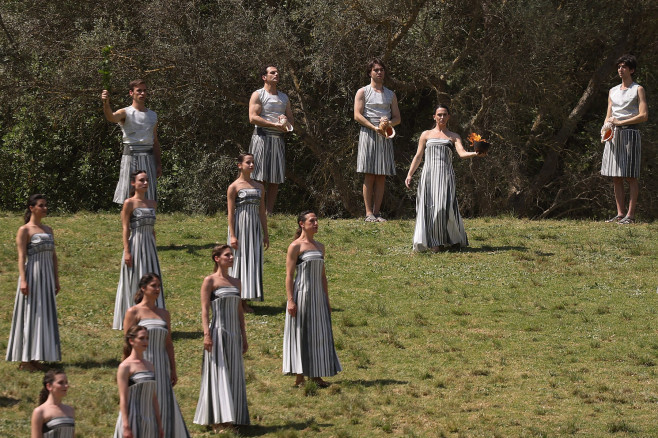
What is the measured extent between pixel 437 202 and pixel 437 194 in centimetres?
12

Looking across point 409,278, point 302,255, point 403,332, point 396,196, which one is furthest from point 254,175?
point 396,196

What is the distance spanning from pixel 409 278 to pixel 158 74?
10.3 m

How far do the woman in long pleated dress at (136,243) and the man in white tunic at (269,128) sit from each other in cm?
438

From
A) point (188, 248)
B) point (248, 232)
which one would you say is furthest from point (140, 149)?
point (188, 248)

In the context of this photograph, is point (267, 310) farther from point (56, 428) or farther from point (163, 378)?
point (56, 428)

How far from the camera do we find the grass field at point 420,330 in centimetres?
1122

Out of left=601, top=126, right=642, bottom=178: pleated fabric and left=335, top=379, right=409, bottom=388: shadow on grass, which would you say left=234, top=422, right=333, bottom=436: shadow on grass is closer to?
left=335, top=379, right=409, bottom=388: shadow on grass

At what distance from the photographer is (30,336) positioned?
39.7 feet

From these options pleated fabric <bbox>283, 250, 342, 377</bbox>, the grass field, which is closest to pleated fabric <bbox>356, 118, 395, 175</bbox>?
the grass field

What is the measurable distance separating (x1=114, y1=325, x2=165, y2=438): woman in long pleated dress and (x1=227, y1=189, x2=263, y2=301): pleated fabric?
15.1 ft

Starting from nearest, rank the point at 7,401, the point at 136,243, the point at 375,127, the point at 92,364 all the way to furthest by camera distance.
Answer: the point at 7,401 → the point at 92,364 → the point at 136,243 → the point at 375,127

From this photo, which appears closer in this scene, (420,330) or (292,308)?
(292,308)

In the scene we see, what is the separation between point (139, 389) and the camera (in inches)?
365

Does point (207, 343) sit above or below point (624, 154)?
below
